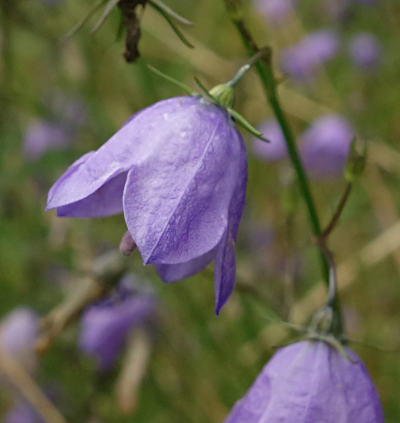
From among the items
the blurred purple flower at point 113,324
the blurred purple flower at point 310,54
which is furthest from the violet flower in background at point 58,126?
the blurred purple flower at point 310,54

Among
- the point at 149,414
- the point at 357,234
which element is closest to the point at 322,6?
the point at 357,234

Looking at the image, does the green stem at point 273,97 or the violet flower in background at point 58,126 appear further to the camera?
the violet flower in background at point 58,126

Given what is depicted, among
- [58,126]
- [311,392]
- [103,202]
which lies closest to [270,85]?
[103,202]

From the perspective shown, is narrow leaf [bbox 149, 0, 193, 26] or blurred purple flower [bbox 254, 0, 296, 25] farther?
blurred purple flower [bbox 254, 0, 296, 25]

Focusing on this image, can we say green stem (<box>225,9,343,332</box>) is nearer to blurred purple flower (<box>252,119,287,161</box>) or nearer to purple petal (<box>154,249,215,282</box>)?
purple petal (<box>154,249,215,282</box>)

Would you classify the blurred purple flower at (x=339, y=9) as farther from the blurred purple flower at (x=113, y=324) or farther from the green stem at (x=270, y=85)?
the green stem at (x=270, y=85)

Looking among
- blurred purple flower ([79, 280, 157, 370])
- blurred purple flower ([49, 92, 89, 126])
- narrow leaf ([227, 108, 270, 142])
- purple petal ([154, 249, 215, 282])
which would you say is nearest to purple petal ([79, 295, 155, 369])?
blurred purple flower ([79, 280, 157, 370])

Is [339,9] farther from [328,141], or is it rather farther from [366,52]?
[328,141]
